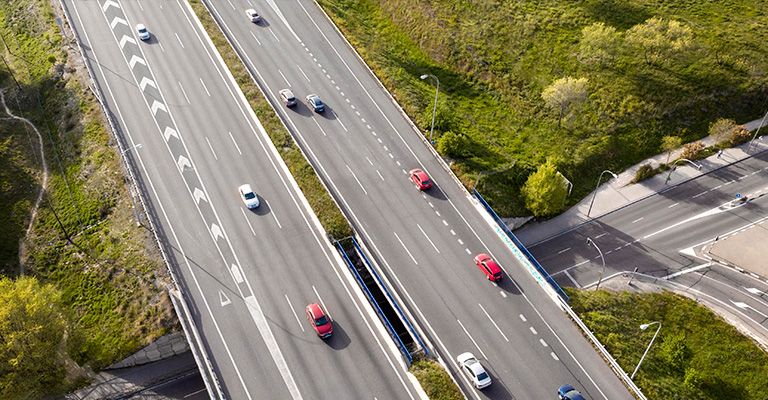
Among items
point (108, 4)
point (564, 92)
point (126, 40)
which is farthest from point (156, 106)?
point (564, 92)

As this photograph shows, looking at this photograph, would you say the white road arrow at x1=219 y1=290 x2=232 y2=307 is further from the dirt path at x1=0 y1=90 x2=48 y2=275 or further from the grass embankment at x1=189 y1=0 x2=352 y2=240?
the dirt path at x1=0 y1=90 x2=48 y2=275

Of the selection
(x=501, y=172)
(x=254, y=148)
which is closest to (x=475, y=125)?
(x=501, y=172)

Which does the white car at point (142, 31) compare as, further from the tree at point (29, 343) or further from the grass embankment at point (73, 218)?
the tree at point (29, 343)

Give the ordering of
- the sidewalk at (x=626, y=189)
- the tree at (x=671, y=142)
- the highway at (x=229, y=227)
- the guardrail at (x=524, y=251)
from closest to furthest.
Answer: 1. the highway at (x=229, y=227)
2. the guardrail at (x=524, y=251)
3. the sidewalk at (x=626, y=189)
4. the tree at (x=671, y=142)

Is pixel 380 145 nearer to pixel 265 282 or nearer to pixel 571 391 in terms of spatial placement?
pixel 265 282

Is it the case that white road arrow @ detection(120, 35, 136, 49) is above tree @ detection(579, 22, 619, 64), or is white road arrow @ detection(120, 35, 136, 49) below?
below

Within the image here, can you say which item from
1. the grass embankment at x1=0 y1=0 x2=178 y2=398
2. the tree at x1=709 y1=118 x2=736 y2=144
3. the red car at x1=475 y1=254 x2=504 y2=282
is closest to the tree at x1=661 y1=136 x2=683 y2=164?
the tree at x1=709 y1=118 x2=736 y2=144

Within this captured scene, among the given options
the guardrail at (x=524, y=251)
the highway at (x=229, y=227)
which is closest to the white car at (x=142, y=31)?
the highway at (x=229, y=227)
